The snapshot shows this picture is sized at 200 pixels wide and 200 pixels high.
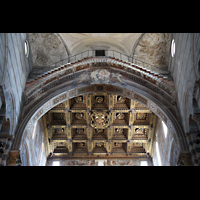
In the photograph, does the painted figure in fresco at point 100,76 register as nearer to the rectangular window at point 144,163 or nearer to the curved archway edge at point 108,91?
the curved archway edge at point 108,91

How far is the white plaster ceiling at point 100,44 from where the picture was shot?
14500 millimetres

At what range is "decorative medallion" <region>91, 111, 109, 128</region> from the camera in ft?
51.3

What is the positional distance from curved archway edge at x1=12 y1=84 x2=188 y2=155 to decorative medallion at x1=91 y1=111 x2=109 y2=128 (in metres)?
2.37

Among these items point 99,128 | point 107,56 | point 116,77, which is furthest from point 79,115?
point 107,56

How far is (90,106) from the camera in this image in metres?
15.2

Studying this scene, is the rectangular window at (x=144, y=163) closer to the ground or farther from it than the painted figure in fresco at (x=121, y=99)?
closer to the ground

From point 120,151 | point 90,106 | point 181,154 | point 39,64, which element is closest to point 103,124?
point 90,106

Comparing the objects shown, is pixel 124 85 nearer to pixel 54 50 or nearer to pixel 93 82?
pixel 93 82

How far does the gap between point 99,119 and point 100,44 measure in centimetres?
530

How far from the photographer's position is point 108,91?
13.8 m

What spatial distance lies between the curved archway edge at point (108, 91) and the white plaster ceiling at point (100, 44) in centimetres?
309

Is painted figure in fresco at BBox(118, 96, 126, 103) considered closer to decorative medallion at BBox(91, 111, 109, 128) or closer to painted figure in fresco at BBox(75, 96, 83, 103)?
decorative medallion at BBox(91, 111, 109, 128)

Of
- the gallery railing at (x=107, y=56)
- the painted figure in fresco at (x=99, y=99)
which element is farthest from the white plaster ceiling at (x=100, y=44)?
the painted figure in fresco at (x=99, y=99)

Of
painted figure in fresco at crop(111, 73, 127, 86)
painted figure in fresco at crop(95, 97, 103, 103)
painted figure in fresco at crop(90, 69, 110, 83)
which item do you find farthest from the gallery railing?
painted figure in fresco at crop(95, 97, 103, 103)
